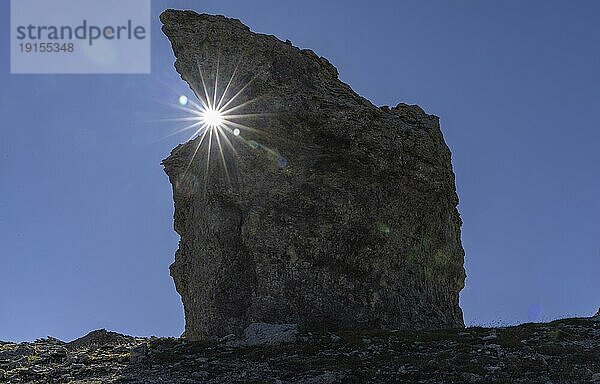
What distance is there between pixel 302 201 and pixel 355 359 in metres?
10.0

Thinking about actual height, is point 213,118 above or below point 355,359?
above

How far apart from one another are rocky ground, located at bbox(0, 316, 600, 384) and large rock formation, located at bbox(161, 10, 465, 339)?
11.4 feet

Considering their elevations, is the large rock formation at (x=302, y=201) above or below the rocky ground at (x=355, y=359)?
above

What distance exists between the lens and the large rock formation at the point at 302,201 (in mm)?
26047

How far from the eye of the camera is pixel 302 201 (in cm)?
2709

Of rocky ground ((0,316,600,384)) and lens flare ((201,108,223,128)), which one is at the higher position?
lens flare ((201,108,223,128))

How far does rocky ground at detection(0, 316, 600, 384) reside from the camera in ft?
52.5

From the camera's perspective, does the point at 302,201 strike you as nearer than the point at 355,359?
No

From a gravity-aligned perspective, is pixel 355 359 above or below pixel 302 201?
below

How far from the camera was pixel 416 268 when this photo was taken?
29.2m

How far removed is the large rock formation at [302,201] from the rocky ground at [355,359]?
348 cm

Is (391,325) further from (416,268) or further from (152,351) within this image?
(152,351)

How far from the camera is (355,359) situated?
18297mm

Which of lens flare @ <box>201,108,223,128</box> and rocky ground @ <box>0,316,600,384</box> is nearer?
rocky ground @ <box>0,316,600,384</box>
